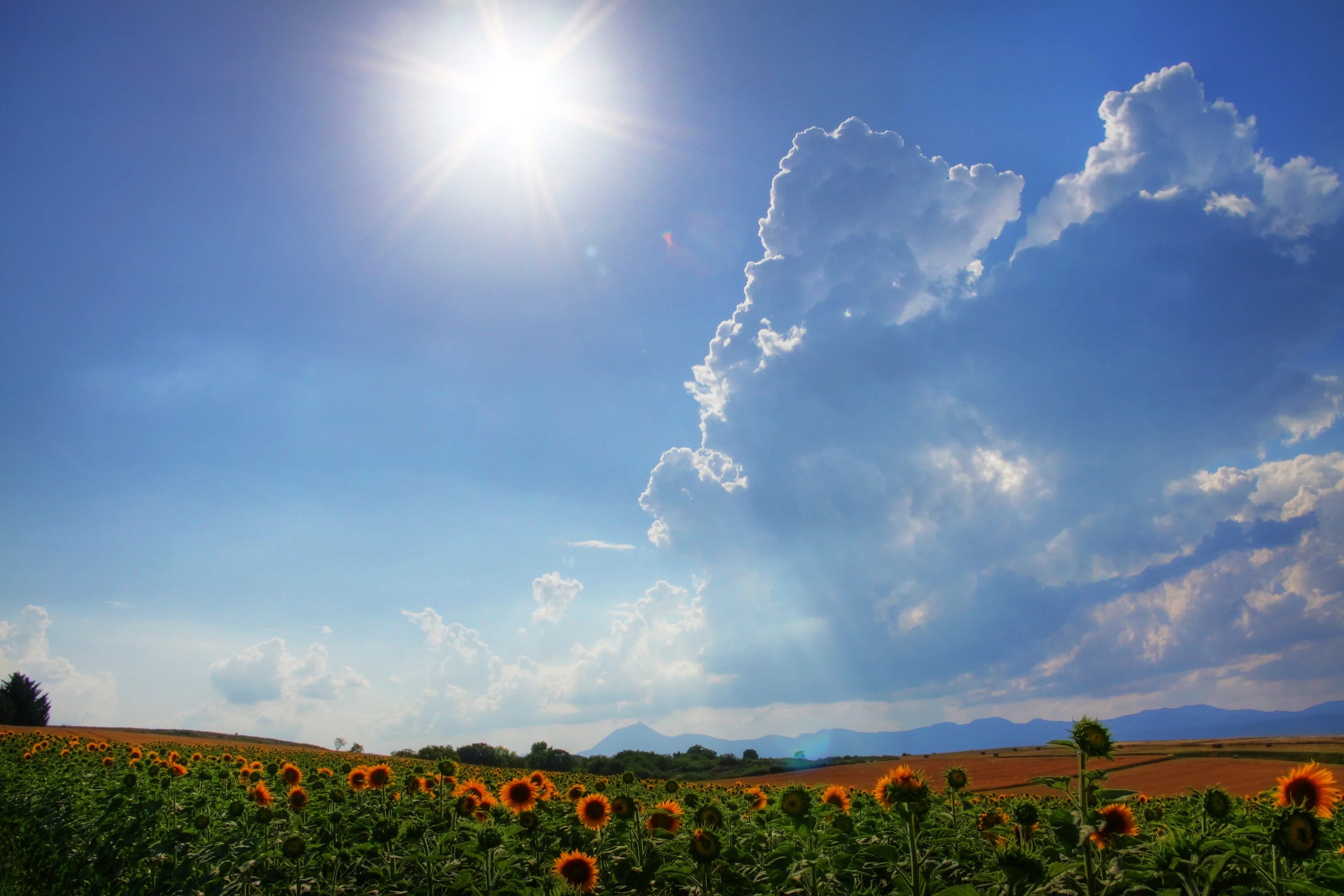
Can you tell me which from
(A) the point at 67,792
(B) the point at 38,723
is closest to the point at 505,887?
(A) the point at 67,792

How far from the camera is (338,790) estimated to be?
8969 millimetres

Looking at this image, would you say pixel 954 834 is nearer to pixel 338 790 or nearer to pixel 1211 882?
pixel 1211 882

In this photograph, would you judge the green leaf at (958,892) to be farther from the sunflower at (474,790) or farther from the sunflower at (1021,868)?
the sunflower at (474,790)

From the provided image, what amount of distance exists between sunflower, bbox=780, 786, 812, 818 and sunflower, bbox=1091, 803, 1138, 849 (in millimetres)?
1941

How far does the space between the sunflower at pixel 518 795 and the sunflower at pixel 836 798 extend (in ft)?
10.8

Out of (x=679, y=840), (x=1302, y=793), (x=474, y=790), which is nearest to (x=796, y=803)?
(x=679, y=840)

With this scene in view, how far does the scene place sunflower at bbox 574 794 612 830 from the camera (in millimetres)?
6527

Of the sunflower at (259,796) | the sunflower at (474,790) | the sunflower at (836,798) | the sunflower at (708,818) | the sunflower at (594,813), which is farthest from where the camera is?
the sunflower at (259,796)

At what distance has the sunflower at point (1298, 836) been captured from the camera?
304cm

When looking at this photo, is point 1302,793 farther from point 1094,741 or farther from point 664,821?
point 664,821

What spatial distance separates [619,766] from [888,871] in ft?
113

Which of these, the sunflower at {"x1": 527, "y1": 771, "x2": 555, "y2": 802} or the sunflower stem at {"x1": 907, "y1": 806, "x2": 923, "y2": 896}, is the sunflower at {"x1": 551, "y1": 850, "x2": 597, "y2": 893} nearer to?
the sunflower stem at {"x1": 907, "y1": 806, "x2": 923, "y2": 896}

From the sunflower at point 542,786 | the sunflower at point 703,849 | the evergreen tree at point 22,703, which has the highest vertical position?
the sunflower at point 703,849

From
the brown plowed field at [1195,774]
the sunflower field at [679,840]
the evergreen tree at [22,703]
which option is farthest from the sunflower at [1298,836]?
the evergreen tree at [22,703]
